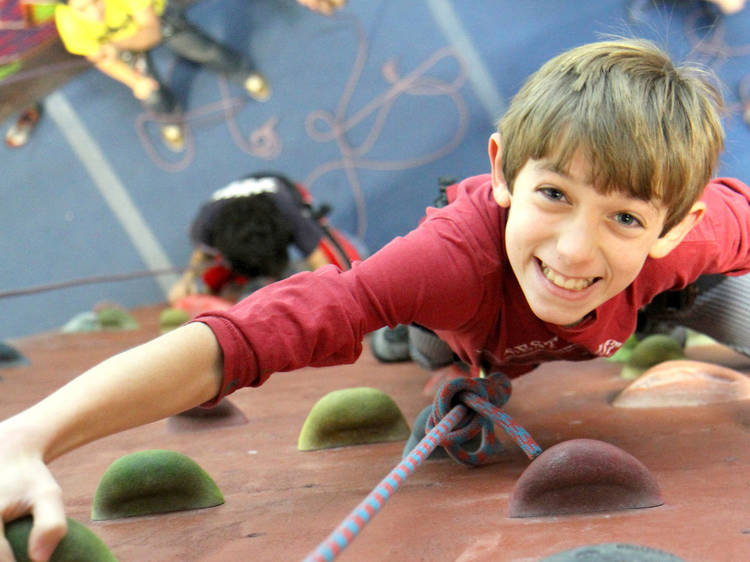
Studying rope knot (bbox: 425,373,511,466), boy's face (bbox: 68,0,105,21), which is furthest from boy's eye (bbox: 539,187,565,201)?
boy's face (bbox: 68,0,105,21)

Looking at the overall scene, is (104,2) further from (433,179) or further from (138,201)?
(433,179)

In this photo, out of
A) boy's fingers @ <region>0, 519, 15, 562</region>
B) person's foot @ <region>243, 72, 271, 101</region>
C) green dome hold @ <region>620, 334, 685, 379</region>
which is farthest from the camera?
person's foot @ <region>243, 72, 271, 101</region>

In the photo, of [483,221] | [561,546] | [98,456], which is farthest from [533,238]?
[98,456]

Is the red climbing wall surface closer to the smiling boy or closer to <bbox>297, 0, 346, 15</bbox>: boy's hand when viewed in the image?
the smiling boy

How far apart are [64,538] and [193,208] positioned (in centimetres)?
264

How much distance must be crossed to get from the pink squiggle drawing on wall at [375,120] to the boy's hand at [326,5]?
0.09m

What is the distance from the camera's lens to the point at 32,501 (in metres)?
0.63

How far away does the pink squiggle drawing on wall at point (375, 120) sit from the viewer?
9.85 ft

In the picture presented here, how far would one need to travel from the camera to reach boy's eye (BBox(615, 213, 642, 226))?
0.86 meters

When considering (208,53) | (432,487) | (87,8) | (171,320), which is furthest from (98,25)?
(432,487)

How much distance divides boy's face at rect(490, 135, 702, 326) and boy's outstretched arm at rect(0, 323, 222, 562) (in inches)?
12.8

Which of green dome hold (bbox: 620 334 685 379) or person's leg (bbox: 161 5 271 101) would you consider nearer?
green dome hold (bbox: 620 334 685 379)

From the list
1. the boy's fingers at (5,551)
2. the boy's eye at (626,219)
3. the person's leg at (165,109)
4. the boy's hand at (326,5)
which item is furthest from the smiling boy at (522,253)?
the person's leg at (165,109)

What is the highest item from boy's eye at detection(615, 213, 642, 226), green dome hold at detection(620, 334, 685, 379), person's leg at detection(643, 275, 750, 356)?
boy's eye at detection(615, 213, 642, 226)
